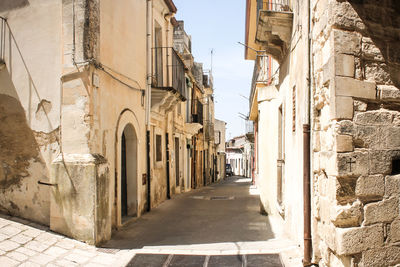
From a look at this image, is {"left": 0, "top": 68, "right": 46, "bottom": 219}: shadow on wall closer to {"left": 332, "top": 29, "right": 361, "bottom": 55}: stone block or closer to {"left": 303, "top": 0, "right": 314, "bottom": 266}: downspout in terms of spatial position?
{"left": 303, "top": 0, "right": 314, "bottom": 266}: downspout

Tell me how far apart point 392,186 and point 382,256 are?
71 cm

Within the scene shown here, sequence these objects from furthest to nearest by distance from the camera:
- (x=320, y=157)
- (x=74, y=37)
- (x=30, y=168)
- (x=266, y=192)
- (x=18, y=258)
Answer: (x=266, y=192), (x=30, y=168), (x=74, y=37), (x=18, y=258), (x=320, y=157)

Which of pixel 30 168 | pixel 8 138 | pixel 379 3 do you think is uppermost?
pixel 379 3

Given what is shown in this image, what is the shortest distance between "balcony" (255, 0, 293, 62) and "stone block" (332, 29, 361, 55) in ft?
7.79

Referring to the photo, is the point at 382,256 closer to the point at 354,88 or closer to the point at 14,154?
the point at 354,88

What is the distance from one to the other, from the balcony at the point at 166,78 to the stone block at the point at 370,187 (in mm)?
6905

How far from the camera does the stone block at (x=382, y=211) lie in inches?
140

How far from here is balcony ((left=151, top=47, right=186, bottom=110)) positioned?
32.8 feet

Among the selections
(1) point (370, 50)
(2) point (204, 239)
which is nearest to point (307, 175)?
(1) point (370, 50)

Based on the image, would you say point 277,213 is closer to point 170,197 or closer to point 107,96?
point 107,96

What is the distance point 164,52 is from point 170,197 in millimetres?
4949

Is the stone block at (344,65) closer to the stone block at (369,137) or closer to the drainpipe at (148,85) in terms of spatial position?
the stone block at (369,137)

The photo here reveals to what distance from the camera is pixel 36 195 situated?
21.3ft

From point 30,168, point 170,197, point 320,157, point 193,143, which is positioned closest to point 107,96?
point 30,168
